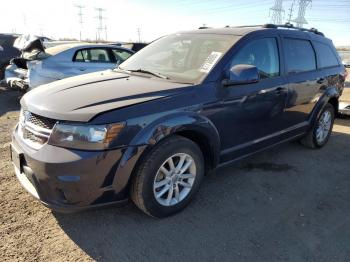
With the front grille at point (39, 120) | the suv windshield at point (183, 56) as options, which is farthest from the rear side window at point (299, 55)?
the front grille at point (39, 120)

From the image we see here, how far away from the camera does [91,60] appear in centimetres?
882

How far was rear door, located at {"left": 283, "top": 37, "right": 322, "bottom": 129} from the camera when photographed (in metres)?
4.52

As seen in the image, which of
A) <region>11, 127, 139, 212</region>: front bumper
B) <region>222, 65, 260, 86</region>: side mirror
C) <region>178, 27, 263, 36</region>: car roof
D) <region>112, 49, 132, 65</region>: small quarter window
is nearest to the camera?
<region>11, 127, 139, 212</region>: front bumper

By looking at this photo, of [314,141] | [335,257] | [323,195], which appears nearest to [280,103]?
[323,195]

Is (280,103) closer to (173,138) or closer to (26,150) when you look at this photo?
(173,138)

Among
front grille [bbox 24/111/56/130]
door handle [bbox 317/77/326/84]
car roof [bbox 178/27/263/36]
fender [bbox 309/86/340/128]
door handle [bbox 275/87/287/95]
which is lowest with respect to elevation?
fender [bbox 309/86/340/128]

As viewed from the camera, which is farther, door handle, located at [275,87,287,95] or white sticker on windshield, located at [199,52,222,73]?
door handle, located at [275,87,287,95]

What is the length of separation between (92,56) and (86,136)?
6.57 m

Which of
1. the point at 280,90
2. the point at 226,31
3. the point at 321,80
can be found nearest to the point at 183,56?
the point at 226,31

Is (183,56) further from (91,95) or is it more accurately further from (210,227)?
(210,227)

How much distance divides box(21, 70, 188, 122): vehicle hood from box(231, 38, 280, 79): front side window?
2.81 ft

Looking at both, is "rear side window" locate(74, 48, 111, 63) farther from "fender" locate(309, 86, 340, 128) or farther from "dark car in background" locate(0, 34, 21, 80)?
"fender" locate(309, 86, 340, 128)

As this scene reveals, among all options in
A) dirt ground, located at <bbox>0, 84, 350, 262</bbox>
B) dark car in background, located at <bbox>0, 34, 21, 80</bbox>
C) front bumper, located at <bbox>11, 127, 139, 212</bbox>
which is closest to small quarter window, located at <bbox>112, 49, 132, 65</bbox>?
dark car in background, located at <bbox>0, 34, 21, 80</bbox>

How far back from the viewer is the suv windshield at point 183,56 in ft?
11.9
